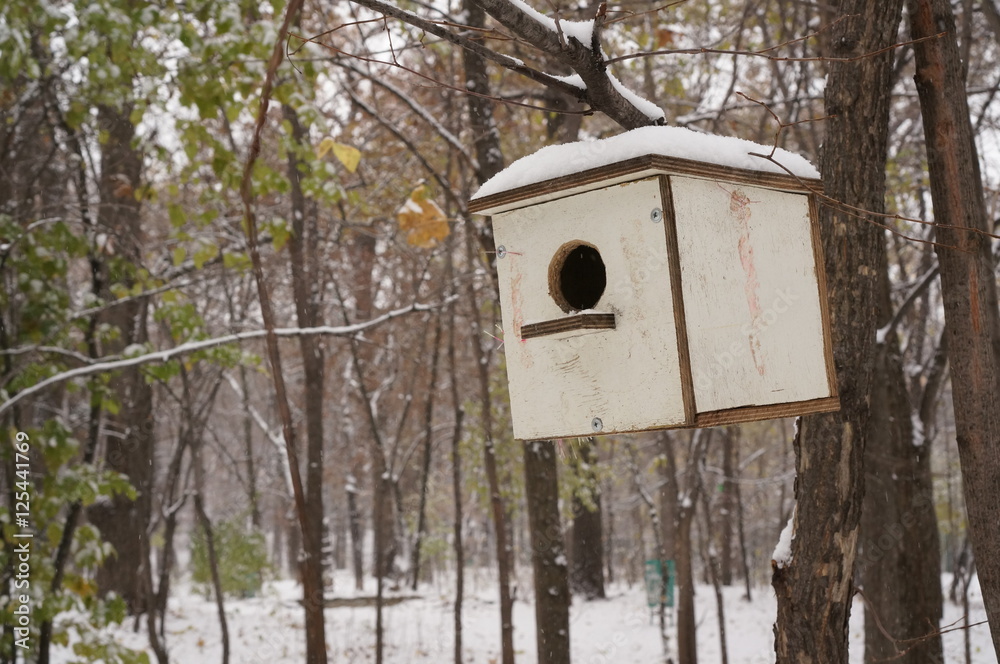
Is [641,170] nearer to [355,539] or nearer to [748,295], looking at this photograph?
[748,295]

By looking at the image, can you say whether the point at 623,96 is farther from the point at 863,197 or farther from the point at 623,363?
the point at 863,197

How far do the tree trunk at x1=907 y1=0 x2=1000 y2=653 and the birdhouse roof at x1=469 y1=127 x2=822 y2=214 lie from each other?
60cm

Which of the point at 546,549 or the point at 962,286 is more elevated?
the point at 962,286

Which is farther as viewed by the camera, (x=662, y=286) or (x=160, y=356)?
(x=160, y=356)

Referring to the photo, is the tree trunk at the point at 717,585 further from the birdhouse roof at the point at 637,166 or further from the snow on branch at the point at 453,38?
the snow on branch at the point at 453,38

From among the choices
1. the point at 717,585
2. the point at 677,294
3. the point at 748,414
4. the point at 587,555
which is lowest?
the point at 587,555

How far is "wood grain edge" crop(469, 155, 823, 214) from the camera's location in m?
1.68

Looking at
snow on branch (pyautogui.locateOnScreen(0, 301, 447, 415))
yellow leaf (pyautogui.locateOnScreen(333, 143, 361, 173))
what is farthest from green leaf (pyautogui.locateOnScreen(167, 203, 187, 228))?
yellow leaf (pyautogui.locateOnScreen(333, 143, 361, 173))

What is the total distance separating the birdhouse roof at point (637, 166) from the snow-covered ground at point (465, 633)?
301 inches

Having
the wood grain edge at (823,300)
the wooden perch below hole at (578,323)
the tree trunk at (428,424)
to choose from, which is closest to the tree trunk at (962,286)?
the wood grain edge at (823,300)

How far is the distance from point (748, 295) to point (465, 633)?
9992mm

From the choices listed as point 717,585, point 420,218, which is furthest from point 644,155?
point 717,585

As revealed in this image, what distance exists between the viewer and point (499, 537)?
257 inches

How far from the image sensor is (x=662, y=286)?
1.78 meters
